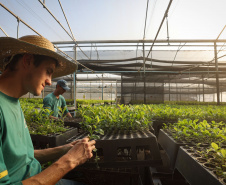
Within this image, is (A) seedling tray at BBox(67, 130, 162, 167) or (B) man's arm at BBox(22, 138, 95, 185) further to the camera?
(A) seedling tray at BBox(67, 130, 162, 167)

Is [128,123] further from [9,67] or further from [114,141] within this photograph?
[9,67]

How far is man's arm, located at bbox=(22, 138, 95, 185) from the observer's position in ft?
2.61

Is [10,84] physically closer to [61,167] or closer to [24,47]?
[24,47]

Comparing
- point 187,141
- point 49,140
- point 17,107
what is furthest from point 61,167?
point 187,141

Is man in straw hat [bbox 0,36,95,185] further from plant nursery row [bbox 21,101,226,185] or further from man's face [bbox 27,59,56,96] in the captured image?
plant nursery row [bbox 21,101,226,185]

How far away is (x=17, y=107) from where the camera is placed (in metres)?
1.02

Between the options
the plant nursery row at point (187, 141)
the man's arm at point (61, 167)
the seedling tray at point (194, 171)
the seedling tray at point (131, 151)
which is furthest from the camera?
the seedling tray at point (131, 151)

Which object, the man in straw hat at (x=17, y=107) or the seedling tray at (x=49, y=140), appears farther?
the seedling tray at (x=49, y=140)

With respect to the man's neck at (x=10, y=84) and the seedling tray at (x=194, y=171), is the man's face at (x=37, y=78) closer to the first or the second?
the man's neck at (x=10, y=84)

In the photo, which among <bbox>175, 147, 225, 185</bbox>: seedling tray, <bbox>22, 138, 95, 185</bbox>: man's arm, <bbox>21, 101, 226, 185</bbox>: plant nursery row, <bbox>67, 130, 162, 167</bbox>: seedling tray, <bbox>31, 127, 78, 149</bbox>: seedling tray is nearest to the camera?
<bbox>22, 138, 95, 185</bbox>: man's arm

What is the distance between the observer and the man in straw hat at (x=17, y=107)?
841mm

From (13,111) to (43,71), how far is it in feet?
0.97

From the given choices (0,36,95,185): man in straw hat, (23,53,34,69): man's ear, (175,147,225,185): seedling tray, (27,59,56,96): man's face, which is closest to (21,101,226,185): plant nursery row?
(175,147,225,185): seedling tray

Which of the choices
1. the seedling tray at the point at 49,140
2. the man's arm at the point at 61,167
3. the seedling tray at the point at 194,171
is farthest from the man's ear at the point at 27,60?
the seedling tray at the point at 194,171
